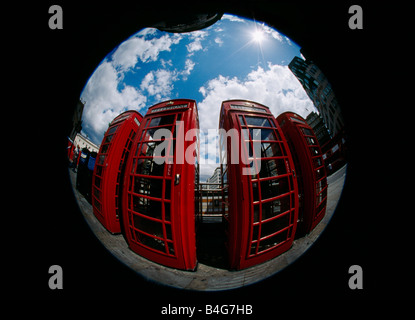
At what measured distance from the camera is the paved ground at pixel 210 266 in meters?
0.77

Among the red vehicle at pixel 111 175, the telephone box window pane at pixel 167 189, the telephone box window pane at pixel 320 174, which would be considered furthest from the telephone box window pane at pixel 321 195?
the red vehicle at pixel 111 175

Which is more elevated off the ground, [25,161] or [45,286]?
[25,161]

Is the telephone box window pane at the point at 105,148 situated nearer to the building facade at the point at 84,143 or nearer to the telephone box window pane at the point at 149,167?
the building facade at the point at 84,143

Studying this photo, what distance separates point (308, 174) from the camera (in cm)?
84

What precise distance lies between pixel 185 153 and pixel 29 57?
1351mm

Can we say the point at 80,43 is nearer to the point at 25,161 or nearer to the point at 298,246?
the point at 25,161

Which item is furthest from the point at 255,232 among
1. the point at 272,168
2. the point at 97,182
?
the point at 97,182

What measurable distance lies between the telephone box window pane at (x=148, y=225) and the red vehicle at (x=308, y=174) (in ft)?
3.15

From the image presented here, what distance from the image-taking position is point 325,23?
0.90 m

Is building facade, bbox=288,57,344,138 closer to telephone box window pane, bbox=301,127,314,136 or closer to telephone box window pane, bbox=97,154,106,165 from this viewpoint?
telephone box window pane, bbox=301,127,314,136

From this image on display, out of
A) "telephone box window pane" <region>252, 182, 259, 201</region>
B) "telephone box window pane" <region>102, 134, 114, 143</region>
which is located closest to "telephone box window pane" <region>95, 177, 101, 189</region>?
"telephone box window pane" <region>102, 134, 114, 143</region>

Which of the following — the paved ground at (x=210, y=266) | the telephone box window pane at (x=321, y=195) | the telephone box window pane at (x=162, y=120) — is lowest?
the paved ground at (x=210, y=266)
